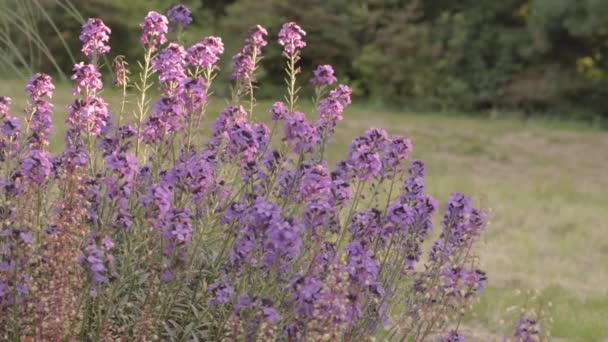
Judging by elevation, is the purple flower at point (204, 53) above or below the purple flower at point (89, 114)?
above

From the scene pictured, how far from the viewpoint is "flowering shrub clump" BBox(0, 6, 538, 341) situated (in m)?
2.65

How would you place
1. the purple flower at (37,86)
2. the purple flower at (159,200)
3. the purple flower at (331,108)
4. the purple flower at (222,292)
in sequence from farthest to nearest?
the purple flower at (331,108)
the purple flower at (37,86)
the purple flower at (222,292)
the purple flower at (159,200)

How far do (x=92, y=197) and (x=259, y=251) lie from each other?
0.62 meters

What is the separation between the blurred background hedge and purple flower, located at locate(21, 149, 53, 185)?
1739cm

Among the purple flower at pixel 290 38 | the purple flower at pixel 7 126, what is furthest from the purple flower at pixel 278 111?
the purple flower at pixel 7 126

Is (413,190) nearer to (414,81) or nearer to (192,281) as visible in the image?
(192,281)

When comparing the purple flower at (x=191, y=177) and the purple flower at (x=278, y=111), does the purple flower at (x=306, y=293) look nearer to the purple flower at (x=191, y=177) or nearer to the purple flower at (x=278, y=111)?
the purple flower at (x=191, y=177)

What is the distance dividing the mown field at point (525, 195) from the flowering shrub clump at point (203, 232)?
335 millimetres

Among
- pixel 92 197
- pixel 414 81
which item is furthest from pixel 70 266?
pixel 414 81

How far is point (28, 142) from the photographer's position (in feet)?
11.1

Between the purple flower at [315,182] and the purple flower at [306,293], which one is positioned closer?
the purple flower at [306,293]

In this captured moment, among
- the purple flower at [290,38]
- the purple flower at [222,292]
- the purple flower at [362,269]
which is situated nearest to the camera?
the purple flower at [362,269]

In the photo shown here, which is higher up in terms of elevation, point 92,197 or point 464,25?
point 464,25

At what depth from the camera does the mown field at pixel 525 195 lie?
6008 mm
